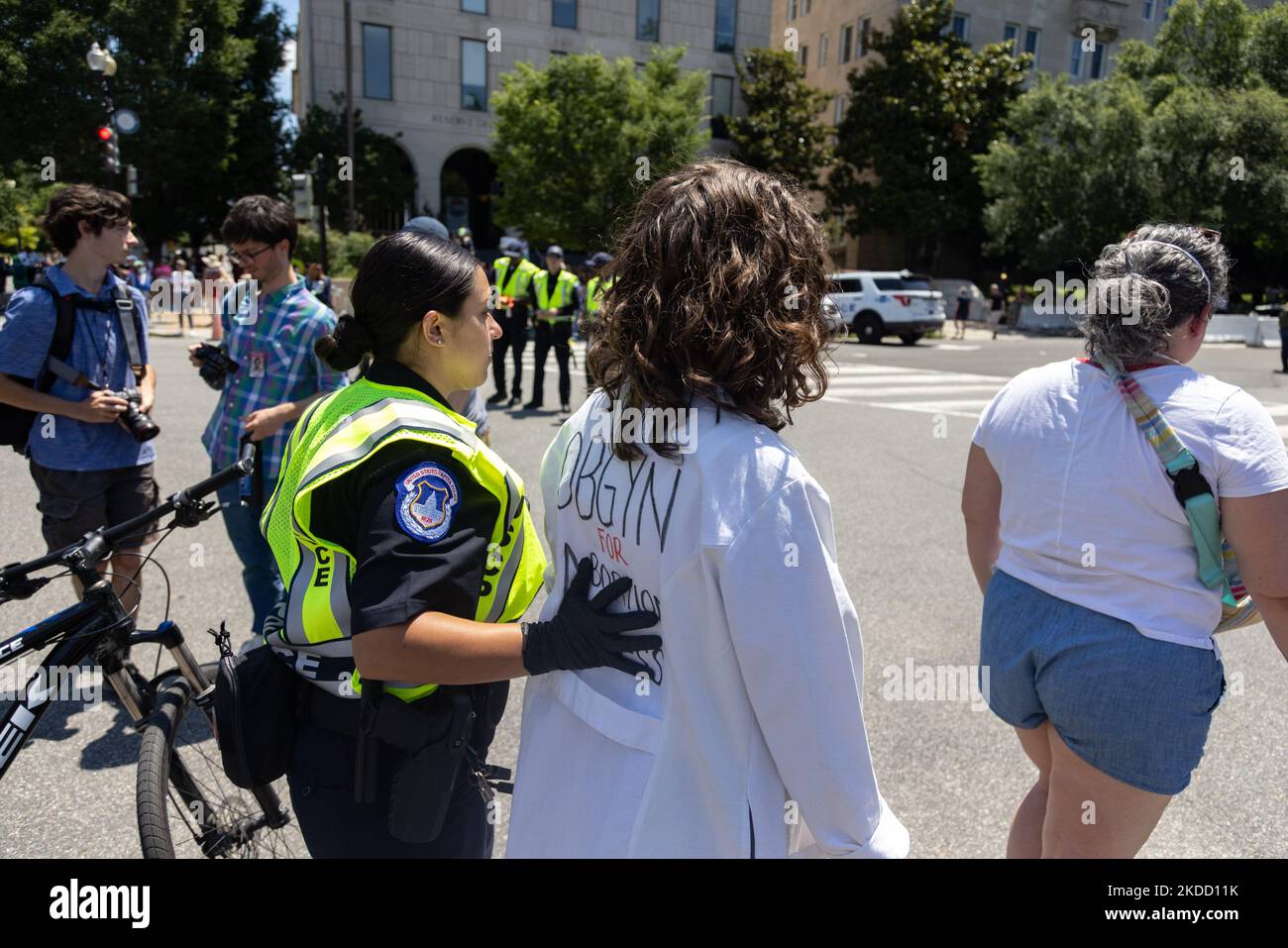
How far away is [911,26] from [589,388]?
4224cm

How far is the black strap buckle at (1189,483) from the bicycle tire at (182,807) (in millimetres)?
2495

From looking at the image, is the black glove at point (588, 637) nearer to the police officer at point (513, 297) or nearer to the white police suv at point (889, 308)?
the police officer at point (513, 297)

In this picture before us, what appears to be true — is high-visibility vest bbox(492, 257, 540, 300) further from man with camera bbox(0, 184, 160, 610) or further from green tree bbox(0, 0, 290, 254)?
green tree bbox(0, 0, 290, 254)

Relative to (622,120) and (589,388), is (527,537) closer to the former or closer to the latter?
(589,388)

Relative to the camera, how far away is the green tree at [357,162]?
35406mm

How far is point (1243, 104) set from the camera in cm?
3105

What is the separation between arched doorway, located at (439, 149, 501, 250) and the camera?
4450cm

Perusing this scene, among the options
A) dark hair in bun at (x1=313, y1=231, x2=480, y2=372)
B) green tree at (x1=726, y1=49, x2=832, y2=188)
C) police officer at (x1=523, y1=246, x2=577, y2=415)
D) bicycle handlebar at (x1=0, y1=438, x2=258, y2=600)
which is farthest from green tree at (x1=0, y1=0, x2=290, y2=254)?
dark hair in bun at (x1=313, y1=231, x2=480, y2=372)

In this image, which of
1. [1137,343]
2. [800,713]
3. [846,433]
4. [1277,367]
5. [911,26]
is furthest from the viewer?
[911,26]

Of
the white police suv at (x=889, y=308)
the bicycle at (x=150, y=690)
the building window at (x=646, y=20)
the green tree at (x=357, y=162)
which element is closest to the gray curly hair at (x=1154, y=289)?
the bicycle at (x=150, y=690)

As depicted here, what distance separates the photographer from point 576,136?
30.9 metres

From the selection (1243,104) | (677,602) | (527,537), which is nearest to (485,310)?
(527,537)

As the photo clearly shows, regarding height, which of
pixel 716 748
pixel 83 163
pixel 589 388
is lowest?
pixel 716 748

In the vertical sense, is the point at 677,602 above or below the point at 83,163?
below
